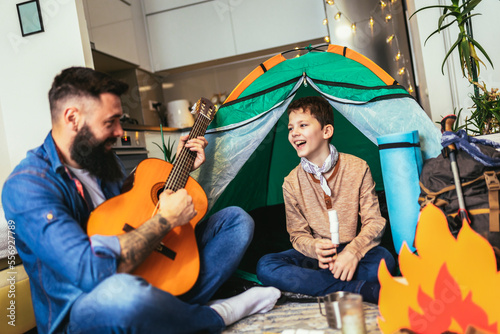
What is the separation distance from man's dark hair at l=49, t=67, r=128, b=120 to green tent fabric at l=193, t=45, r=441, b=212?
732mm

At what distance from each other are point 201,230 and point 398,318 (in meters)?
0.78

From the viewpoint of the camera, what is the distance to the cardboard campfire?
3.39 ft

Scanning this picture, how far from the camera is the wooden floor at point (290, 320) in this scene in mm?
1323

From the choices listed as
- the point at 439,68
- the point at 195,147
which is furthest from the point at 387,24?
the point at 195,147

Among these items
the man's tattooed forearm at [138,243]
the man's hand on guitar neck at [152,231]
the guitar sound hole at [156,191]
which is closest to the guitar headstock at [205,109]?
the guitar sound hole at [156,191]

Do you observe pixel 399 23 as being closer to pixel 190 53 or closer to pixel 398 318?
pixel 190 53

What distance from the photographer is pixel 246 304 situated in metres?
1.43

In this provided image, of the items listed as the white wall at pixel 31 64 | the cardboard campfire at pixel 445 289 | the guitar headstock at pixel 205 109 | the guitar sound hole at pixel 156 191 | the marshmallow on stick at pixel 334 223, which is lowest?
the cardboard campfire at pixel 445 289

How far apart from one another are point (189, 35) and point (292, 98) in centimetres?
234

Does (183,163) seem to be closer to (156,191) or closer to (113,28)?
(156,191)

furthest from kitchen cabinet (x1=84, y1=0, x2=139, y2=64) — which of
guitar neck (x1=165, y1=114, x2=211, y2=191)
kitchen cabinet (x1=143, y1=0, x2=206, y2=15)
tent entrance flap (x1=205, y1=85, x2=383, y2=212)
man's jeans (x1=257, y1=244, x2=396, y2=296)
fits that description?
man's jeans (x1=257, y1=244, x2=396, y2=296)

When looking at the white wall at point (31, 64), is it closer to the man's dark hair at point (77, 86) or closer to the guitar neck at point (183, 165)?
the guitar neck at point (183, 165)

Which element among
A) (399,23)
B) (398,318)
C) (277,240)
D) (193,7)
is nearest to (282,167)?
(277,240)

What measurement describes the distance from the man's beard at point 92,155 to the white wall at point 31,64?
116cm
